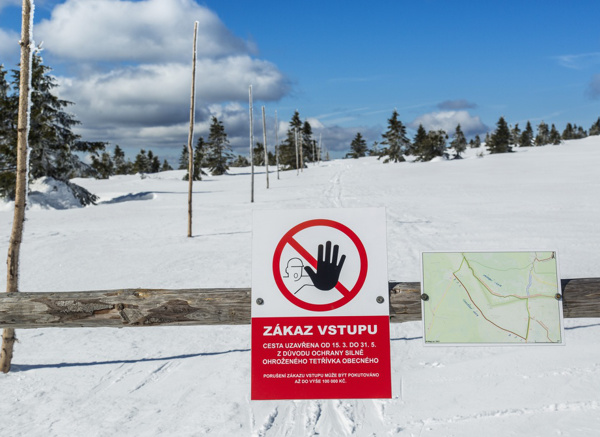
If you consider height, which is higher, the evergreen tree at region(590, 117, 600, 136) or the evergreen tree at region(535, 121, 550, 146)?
the evergreen tree at region(590, 117, 600, 136)

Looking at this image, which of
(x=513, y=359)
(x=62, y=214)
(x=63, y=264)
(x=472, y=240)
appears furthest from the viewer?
(x=62, y=214)

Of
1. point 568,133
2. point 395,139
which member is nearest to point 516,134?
point 568,133

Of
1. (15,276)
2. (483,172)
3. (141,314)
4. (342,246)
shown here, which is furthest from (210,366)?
(483,172)

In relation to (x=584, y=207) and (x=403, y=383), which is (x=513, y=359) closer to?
(x=403, y=383)

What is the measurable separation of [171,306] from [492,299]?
2.58 m

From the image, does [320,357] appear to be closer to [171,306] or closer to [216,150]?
[171,306]

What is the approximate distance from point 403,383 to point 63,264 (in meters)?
10.7

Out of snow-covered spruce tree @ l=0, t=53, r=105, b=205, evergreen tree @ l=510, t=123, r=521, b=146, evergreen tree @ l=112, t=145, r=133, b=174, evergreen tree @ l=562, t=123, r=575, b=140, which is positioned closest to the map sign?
snow-covered spruce tree @ l=0, t=53, r=105, b=205

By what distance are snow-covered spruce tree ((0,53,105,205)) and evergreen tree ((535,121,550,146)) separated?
104m

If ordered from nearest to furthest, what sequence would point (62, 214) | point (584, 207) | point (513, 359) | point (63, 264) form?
point (513, 359)
point (63, 264)
point (584, 207)
point (62, 214)

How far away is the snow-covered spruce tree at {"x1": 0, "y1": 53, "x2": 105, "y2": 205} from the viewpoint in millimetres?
25391

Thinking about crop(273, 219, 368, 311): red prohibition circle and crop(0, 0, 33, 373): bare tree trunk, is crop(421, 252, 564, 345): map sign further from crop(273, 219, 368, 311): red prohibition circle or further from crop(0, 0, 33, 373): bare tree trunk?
crop(0, 0, 33, 373): bare tree trunk

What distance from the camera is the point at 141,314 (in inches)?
161

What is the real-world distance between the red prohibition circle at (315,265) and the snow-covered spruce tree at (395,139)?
6720 cm
